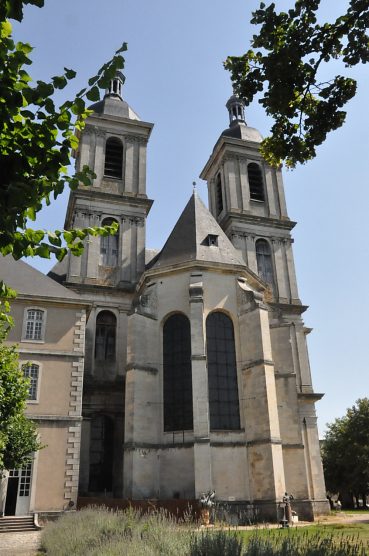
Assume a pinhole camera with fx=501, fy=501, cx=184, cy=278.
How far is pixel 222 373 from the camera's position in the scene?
2144cm

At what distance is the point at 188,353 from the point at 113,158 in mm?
16088

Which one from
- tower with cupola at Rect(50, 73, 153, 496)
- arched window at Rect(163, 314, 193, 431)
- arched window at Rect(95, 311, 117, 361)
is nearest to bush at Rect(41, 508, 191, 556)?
arched window at Rect(163, 314, 193, 431)

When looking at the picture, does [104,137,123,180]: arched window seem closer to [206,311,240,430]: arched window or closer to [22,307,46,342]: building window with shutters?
[22,307,46,342]: building window with shutters

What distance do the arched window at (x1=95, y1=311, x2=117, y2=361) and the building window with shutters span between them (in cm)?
541

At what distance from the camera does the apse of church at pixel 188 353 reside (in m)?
19.7

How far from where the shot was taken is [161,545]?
7.50 metres

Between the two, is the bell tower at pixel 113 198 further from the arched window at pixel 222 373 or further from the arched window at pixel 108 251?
the arched window at pixel 222 373

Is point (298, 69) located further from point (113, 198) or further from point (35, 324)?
point (113, 198)

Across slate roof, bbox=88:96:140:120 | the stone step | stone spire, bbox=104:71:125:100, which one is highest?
stone spire, bbox=104:71:125:100

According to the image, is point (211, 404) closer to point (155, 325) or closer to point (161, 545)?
point (155, 325)

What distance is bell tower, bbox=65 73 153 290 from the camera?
28.2 m

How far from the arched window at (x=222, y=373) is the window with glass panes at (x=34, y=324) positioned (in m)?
7.12

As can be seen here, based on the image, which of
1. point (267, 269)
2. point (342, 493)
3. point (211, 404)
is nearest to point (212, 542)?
point (211, 404)

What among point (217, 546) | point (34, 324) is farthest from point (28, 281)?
point (217, 546)
